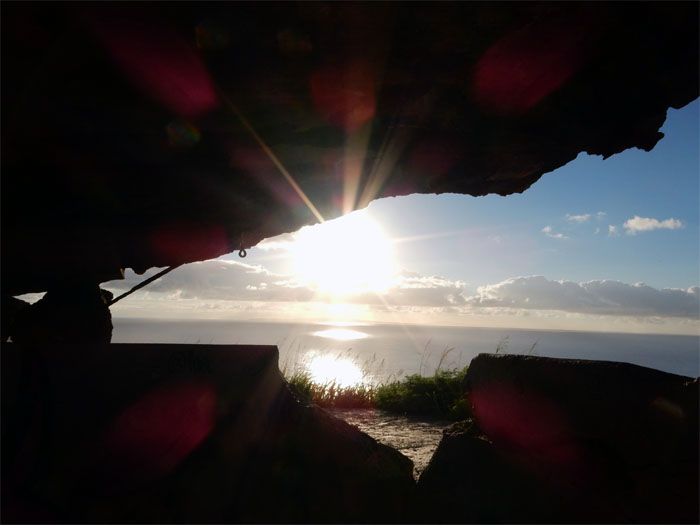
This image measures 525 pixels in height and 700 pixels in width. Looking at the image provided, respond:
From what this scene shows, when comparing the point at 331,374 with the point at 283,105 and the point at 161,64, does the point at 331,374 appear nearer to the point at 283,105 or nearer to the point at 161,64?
the point at 283,105

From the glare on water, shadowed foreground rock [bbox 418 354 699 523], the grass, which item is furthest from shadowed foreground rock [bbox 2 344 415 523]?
the glare on water

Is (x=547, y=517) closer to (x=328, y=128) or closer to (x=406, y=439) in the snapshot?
(x=406, y=439)

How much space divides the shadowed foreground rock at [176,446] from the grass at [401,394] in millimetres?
4698

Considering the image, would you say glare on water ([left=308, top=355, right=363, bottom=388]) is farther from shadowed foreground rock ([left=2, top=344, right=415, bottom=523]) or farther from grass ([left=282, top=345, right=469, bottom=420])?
shadowed foreground rock ([left=2, top=344, right=415, bottom=523])

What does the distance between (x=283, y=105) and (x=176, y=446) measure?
116 inches

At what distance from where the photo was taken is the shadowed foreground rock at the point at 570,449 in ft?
8.81

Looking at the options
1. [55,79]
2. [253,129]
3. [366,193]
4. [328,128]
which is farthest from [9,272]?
[366,193]

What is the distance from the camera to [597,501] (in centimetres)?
294

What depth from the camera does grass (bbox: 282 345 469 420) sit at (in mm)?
8273

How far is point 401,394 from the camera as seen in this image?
8.82m

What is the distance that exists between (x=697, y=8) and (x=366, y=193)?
354 centimetres

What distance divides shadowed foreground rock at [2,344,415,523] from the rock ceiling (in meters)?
1.94

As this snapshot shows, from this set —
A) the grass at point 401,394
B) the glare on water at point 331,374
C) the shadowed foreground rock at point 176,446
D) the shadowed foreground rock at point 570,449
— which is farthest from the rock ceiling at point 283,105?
the glare on water at point 331,374

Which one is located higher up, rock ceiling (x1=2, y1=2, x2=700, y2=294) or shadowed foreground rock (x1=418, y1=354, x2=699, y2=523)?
rock ceiling (x1=2, y1=2, x2=700, y2=294)
